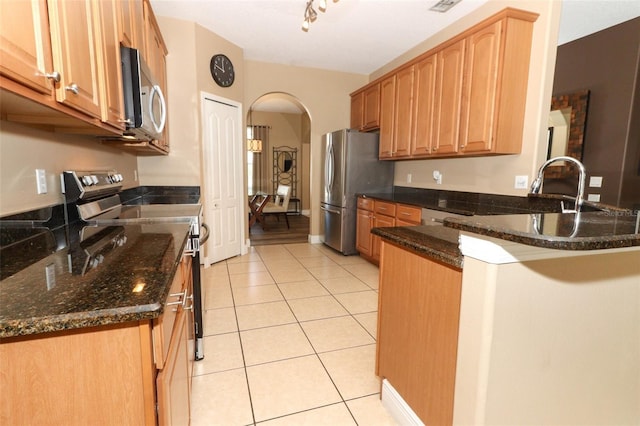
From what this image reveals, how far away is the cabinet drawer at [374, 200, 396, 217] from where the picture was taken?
3521mm

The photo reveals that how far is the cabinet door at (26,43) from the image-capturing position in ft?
2.41

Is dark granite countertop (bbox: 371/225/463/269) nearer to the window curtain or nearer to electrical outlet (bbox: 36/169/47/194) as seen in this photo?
electrical outlet (bbox: 36/169/47/194)

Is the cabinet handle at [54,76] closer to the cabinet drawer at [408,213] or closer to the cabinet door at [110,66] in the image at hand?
the cabinet door at [110,66]

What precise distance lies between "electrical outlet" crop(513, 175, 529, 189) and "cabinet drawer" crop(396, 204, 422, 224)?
85 centimetres

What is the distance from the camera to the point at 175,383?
95 centimetres

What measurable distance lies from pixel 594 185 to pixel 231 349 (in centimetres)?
420

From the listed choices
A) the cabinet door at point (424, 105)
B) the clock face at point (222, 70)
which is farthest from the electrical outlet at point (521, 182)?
the clock face at point (222, 70)

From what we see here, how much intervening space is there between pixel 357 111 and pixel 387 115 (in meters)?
0.94

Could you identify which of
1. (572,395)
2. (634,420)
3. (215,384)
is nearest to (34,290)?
(215,384)

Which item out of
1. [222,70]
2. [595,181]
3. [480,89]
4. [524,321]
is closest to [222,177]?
[222,70]

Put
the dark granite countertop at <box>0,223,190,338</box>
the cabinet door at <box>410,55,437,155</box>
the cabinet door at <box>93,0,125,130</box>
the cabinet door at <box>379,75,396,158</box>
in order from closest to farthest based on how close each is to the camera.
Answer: the dark granite countertop at <box>0,223,190,338</box>, the cabinet door at <box>93,0,125,130</box>, the cabinet door at <box>410,55,437,155</box>, the cabinet door at <box>379,75,396,158</box>

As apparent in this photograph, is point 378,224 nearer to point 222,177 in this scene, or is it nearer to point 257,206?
point 222,177

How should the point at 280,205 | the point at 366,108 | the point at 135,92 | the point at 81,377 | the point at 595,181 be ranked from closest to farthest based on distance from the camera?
1. the point at 81,377
2. the point at 135,92
3. the point at 595,181
4. the point at 366,108
5. the point at 280,205

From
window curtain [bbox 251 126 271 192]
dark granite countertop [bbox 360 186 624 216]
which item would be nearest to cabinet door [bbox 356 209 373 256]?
dark granite countertop [bbox 360 186 624 216]
